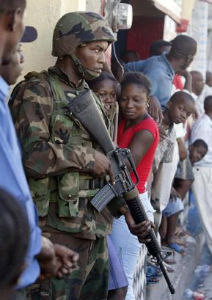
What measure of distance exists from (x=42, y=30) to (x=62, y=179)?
3.29ft

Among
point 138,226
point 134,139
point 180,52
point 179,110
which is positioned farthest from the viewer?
point 180,52

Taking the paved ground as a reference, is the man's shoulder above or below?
above

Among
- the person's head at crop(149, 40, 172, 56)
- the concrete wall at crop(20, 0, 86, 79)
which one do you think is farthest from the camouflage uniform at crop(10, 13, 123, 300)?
the person's head at crop(149, 40, 172, 56)

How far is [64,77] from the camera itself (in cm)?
338

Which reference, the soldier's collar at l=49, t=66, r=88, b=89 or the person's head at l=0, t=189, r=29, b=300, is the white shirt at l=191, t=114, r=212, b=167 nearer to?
the soldier's collar at l=49, t=66, r=88, b=89

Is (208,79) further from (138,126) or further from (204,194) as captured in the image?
(138,126)

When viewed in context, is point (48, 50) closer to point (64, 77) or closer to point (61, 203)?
point (64, 77)

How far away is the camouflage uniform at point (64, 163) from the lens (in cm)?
314

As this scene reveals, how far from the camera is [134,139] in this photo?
414 centimetres

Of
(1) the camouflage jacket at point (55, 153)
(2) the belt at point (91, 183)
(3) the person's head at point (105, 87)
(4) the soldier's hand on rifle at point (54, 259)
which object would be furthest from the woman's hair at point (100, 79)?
(4) the soldier's hand on rifle at point (54, 259)

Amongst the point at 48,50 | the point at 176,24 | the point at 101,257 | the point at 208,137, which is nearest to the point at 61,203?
the point at 101,257

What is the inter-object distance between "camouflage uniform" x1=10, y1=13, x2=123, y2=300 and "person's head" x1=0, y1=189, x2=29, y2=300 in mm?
1410

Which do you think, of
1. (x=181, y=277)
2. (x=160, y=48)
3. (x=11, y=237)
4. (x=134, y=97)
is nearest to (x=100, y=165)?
(x=134, y=97)

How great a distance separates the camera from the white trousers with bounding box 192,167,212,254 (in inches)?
292
